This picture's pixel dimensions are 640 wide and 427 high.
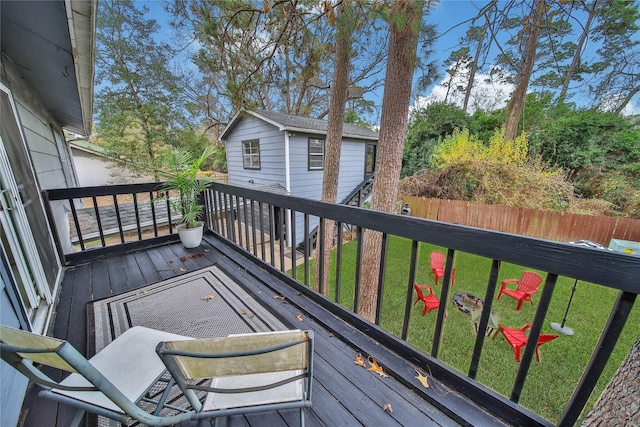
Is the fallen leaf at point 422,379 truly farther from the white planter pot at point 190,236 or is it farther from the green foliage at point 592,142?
the green foliage at point 592,142

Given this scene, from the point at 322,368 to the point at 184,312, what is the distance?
1.35m

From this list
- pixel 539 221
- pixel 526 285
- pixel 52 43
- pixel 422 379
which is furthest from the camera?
pixel 539 221

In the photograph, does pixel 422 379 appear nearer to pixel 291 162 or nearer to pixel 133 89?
pixel 291 162

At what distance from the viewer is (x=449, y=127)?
9.65m

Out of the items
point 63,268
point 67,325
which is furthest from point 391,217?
point 63,268

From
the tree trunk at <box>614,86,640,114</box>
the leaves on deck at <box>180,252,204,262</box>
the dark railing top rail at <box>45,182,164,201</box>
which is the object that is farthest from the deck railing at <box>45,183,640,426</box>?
the tree trunk at <box>614,86,640,114</box>

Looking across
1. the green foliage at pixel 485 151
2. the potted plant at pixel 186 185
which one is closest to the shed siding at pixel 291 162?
the green foliage at pixel 485 151

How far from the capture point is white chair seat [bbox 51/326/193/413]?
98cm

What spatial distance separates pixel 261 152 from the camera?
7.76 metres

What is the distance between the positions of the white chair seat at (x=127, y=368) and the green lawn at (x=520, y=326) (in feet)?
11.3

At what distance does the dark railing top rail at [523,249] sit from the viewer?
0.85m

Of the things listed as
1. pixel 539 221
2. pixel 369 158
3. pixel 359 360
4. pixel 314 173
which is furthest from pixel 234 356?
Answer: pixel 369 158

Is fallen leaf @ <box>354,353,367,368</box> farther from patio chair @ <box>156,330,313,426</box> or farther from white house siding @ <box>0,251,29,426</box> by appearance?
white house siding @ <box>0,251,29,426</box>

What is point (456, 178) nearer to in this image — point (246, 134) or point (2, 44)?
point (246, 134)
